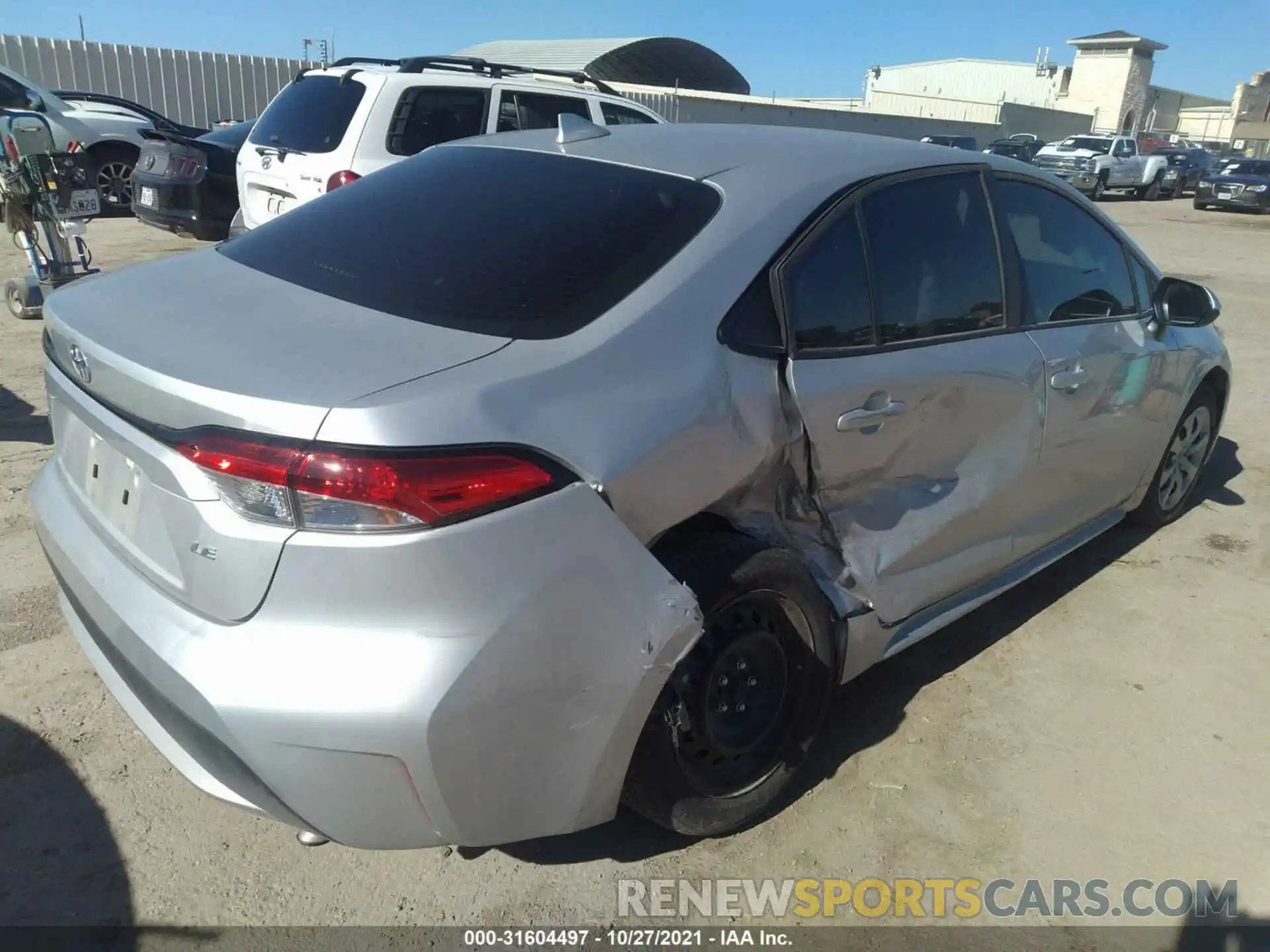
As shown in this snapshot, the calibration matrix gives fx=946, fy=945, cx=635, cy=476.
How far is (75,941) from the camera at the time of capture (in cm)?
210

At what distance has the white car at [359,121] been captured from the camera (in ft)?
22.7

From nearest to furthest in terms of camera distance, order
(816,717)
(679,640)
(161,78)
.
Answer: (679,640) → (816,717) → (161,78)

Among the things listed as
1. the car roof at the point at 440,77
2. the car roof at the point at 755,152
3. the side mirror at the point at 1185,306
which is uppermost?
the car roof at the point at 440,77

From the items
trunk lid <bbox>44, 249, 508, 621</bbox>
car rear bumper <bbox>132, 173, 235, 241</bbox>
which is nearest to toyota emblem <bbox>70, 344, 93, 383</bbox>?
trunk lid <bbox>44, 249, 508, 621</bbox>

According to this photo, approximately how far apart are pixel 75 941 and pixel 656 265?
2.02 meters

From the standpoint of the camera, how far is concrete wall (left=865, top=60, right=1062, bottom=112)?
2405 inches

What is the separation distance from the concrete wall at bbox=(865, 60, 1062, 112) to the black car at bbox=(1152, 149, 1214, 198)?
1085 inches

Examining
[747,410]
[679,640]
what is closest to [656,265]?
[747,410]

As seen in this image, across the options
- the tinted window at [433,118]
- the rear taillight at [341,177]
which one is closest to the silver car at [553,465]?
the rear taillight at [341,177]

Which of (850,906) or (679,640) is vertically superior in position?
(679,640)

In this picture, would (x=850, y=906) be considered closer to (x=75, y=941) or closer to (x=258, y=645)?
(x=258, y=645)

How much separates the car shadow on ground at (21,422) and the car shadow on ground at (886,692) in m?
3.67

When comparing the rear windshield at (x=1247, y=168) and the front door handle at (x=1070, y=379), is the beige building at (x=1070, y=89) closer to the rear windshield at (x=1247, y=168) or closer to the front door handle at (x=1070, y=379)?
the rear windshield at (x=1247, y=168)

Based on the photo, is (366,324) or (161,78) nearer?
(366,324)
